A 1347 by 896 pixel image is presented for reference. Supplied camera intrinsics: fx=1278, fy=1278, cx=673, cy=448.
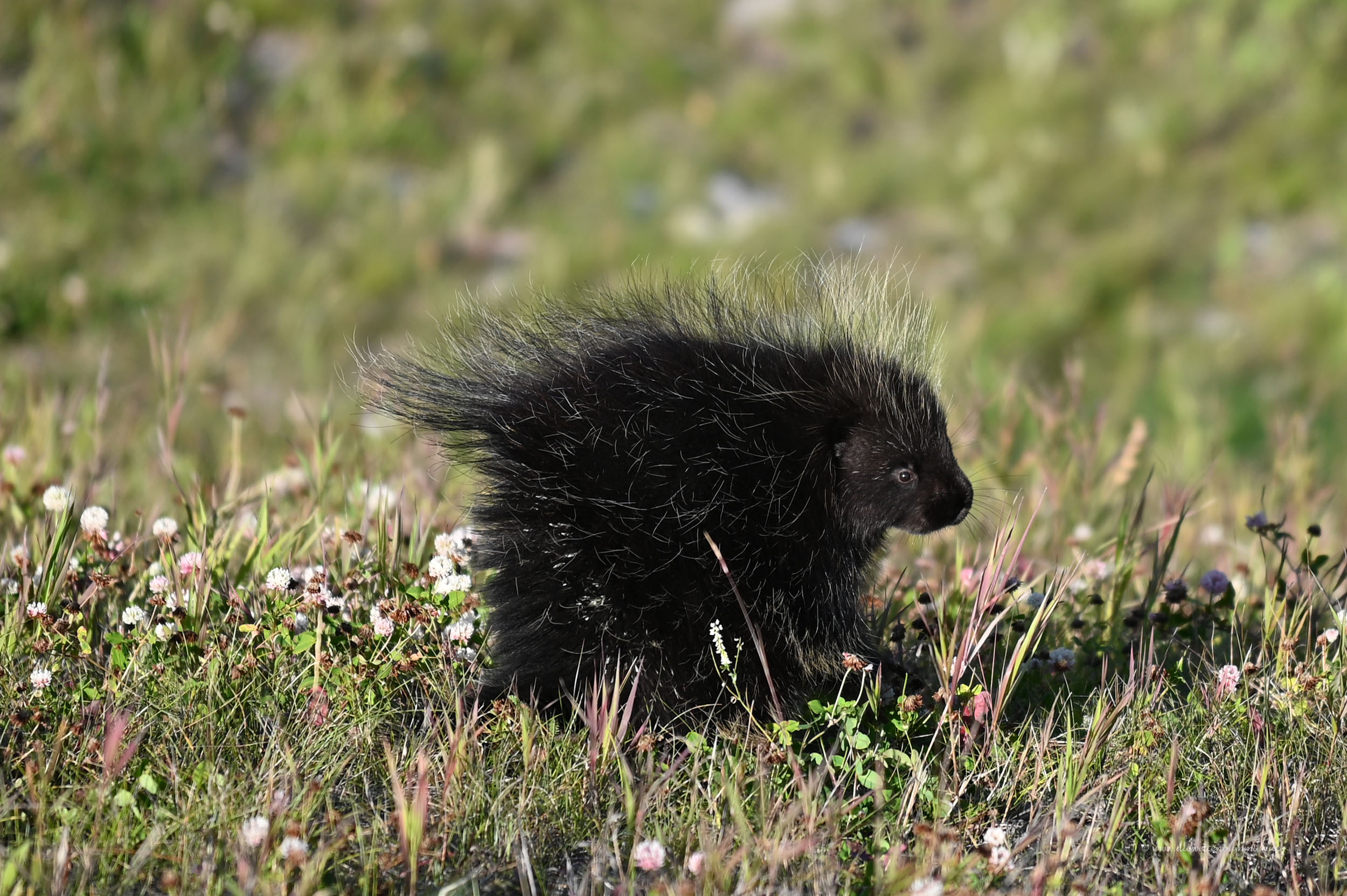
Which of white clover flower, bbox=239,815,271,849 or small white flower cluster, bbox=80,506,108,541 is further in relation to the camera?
small white flower cluster, bbox=80,506,108,541

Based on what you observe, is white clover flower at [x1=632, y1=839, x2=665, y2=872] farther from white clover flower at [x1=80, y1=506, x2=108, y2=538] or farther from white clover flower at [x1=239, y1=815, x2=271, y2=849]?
white clover flower at [x1=80, y1=506, x2=108, y2=538]

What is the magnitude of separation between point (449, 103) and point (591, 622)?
7416mm

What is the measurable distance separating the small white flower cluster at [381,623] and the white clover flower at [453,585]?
14 centimetres

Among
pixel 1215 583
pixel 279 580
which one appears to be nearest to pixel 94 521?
pixel 279 580

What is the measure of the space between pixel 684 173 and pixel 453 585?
21.2ft

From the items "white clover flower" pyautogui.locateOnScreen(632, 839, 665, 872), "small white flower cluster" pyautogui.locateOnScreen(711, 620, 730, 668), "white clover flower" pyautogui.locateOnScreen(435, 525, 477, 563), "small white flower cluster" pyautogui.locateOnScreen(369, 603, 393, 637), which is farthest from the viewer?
"white clover flower" pyautogui.locateOnScreen(435, 525, 477, 563)

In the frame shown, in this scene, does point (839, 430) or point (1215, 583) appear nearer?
point (839, 430)

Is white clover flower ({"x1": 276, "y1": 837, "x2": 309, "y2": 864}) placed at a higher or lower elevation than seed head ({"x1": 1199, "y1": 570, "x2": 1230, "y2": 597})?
higher

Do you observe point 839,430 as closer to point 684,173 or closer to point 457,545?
point 457,545

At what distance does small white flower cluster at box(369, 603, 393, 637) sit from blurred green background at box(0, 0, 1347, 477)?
3966 millimetres

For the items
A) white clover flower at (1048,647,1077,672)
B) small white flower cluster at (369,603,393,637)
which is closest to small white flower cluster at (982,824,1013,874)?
white clover flower at (1048,647,1077,672)

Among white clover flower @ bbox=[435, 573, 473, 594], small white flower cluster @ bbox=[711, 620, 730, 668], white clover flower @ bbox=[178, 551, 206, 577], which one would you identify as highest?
white clover flower @ bbox=[178, 551, 206, 577]

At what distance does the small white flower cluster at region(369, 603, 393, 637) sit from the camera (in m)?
2.92

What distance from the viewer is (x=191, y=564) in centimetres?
305
